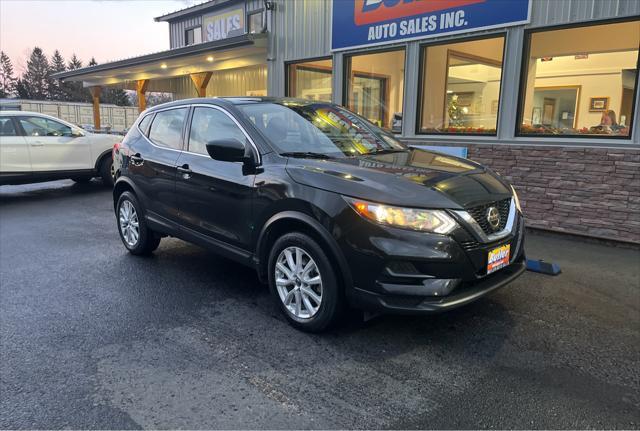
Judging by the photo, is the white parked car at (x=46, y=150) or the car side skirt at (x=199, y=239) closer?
the car side skirt at (x=199, y=239)

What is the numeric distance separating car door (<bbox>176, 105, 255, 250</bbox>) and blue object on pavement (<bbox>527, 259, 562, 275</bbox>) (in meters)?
3.10

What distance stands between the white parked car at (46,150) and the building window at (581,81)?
8674 mm

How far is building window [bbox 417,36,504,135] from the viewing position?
7.25 m

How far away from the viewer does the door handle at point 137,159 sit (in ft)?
16.9

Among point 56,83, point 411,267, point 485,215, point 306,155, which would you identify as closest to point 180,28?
Answer: point 306,155

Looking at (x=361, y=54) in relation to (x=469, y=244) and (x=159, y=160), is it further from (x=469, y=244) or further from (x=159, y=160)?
(x=469, y=244)

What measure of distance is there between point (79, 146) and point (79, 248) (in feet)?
17.0

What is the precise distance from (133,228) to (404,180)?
11.8 ft

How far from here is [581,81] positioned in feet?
21.9

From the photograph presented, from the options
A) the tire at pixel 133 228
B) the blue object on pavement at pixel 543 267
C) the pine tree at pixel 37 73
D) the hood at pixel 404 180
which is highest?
the pine tree at pixel 37 73

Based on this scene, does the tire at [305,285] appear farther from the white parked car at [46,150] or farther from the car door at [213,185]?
the white parked car at [46,150]

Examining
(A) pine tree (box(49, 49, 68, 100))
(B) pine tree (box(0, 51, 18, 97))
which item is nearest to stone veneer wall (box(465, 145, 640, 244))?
(A) pine tree (box(49, 49, 68, 100))

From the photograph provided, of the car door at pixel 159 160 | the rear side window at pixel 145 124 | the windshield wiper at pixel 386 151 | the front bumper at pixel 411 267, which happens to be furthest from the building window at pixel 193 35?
the front bumper at pixel 411 267

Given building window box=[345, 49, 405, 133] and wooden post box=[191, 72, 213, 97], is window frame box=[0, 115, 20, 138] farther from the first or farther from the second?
building window box=[345, 49, 405, 133]
